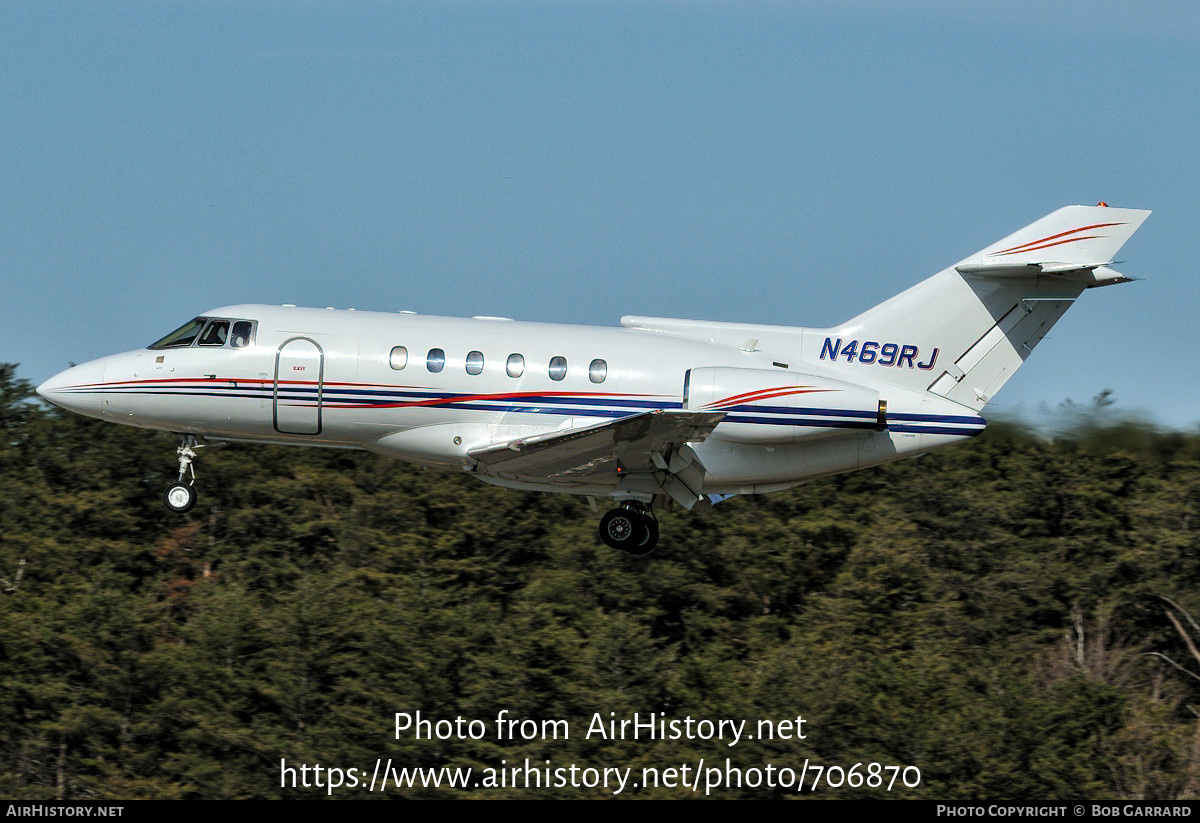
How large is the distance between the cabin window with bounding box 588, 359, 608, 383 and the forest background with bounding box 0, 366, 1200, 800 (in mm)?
9544

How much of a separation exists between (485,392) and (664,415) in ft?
9.81

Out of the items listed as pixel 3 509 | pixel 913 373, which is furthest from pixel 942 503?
pixel 3 509

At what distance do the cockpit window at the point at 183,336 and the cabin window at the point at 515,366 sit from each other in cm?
452

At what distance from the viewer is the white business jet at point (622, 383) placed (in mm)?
19891

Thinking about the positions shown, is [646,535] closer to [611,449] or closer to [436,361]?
[611,449]

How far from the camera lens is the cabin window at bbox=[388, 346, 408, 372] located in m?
20.2

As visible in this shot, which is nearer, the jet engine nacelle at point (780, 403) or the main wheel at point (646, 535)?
the jet engine nacelle at point (780, 403)

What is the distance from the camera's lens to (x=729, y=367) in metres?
19.9

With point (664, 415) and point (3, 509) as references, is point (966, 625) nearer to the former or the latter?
point (664, 415)

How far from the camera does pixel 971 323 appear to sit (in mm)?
21312

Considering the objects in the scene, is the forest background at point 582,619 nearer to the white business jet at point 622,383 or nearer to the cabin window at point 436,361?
the white business jet at point 622,383

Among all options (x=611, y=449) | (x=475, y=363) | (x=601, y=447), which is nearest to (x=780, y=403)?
(x=611, y=449)

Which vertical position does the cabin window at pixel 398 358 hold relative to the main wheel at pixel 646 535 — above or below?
above

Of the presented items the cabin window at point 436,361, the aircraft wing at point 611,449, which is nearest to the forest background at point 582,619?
the aircraft wing at point 611,449
